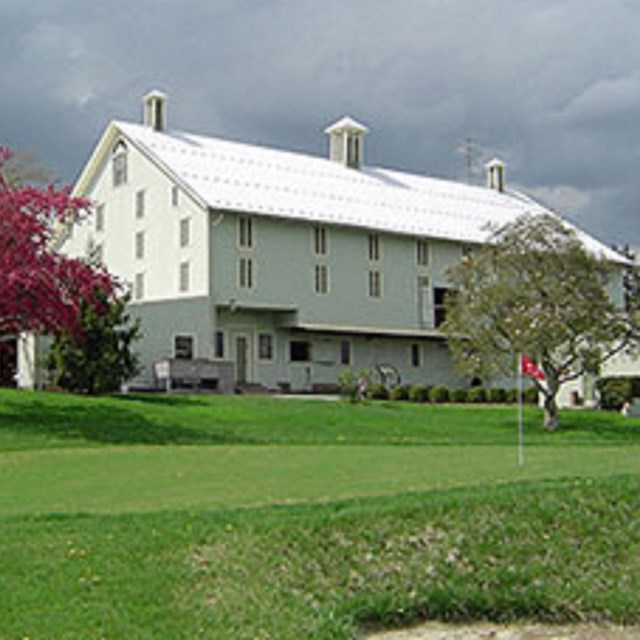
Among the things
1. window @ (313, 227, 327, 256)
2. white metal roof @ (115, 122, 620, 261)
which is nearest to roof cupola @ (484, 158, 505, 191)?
white metal roof @ (115, 122, 620, 261)

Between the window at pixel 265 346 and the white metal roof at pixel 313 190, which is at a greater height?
the white metal roof at pixel 313 190

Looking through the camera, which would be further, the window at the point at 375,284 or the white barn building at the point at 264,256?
the window at the point at 375,284

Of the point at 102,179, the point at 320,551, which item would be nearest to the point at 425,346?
the point at 102,179

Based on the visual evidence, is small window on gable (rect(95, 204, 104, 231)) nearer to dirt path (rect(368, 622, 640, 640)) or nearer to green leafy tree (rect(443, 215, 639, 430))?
green leafy tree (rect(443, 215, 639, 430))

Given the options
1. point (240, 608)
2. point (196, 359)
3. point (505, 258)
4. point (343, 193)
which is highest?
point (343, 193)

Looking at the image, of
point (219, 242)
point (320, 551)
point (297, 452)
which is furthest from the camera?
point (219, 242)

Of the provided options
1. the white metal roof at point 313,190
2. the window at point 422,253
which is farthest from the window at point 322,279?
the window at point 422,253

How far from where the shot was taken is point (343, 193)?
162 ft

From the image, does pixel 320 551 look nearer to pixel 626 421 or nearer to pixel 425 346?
pixel 626 421

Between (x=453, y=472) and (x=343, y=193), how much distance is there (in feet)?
111

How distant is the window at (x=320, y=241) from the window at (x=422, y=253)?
514 cm

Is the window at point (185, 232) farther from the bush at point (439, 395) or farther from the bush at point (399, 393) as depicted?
the bush at point (439, 395)

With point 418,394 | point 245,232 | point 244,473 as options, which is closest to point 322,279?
point 245,232

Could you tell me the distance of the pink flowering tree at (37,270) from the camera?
25.4 m
